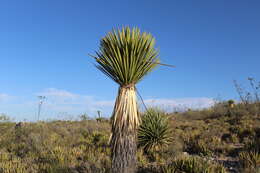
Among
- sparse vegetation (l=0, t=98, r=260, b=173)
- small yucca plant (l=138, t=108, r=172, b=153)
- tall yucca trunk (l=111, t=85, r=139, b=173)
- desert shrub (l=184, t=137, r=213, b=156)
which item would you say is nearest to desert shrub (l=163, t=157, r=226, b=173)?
sparse vegetation (l=0, t=98, r=260, b=173)

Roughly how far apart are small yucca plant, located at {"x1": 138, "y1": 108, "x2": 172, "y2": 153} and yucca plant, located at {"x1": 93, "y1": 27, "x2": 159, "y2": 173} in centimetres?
331

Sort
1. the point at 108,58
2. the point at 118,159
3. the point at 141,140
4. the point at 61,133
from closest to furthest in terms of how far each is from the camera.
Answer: the point at 118,159
the point at 108,58
the point at 141,140
the point at 61,133

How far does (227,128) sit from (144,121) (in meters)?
6.66

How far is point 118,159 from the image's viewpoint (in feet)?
15.5

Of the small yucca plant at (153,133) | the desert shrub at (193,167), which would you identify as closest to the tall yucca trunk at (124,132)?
the desert shrub at (193,167)

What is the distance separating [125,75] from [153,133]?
13.6ft

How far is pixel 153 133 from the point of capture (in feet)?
26.9

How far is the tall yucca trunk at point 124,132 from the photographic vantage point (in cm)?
474

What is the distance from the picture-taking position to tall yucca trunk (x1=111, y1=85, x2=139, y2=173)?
4.74 m

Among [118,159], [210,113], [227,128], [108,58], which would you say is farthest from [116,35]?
[210,113]

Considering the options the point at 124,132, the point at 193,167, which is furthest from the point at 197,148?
the point at 124,132

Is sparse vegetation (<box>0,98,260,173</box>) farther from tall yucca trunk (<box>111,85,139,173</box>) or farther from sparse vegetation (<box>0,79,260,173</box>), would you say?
tall yucca trunk (<box>111,85,139,173</box>)

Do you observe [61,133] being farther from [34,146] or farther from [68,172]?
[68,172]

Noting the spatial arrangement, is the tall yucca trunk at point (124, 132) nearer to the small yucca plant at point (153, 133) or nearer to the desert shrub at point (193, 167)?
the desert shrub at point (193, 167)
